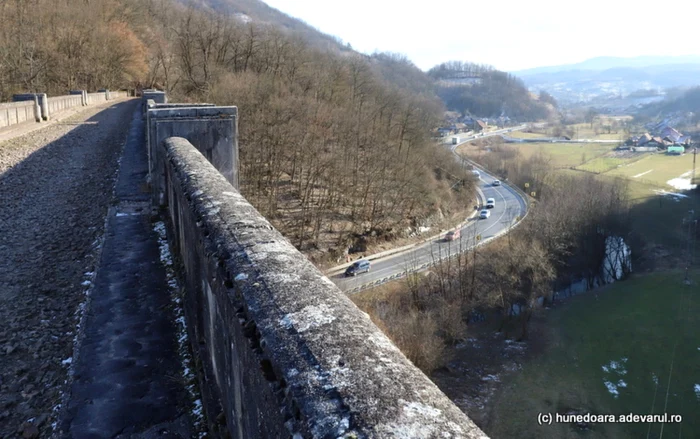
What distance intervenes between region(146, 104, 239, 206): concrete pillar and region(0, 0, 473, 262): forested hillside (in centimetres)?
1809

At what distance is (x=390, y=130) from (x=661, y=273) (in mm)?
21375

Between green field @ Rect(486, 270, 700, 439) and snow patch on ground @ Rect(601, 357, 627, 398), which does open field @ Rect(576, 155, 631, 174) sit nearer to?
green field @ Rect(486, 270, 700, 439)

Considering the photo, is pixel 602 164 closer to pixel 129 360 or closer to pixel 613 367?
pixel 613 367

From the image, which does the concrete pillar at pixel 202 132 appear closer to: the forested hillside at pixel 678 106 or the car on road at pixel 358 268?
the car on road at pixel 358 268

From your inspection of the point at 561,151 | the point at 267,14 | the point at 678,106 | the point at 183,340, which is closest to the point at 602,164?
the point at 561,151

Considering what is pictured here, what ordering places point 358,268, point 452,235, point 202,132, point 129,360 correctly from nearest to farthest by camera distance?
point 129,360
point 202,132
point 358,268
point 452,235

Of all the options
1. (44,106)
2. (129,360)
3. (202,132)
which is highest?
(44,106)

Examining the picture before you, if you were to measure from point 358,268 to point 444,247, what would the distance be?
877 cm

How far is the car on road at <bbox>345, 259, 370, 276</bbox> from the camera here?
29266 mm

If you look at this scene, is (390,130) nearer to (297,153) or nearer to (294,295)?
(297,153)

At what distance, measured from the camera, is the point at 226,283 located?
7.86 feet

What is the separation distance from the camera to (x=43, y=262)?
6.43 metres

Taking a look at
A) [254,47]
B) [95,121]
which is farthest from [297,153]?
[254,47]

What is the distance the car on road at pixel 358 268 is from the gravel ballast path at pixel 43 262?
16.6m
